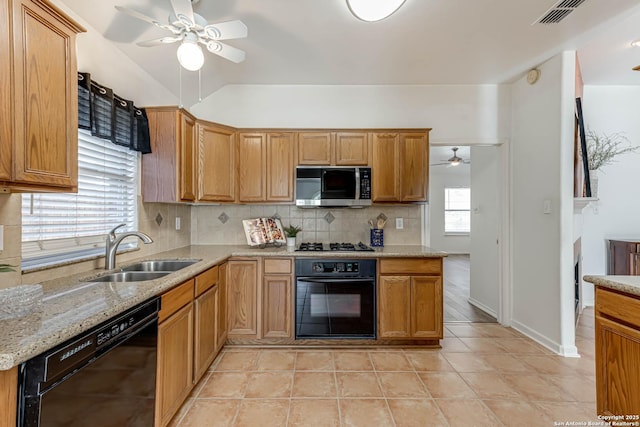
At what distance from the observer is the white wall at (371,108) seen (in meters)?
3.31

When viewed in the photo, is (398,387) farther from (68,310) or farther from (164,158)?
(164,158)

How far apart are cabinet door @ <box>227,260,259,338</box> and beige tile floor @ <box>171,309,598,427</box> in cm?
20

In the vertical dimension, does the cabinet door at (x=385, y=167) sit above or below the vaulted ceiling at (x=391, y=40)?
below

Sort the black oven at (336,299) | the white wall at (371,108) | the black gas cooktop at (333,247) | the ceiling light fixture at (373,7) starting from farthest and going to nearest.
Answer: the white wall at (371,108), the black gas cooktop at (333,247), the black oven at (336,299), the ceiling light fixture at (373,7)

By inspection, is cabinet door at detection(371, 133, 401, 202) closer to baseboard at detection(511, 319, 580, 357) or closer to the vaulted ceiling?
the vaulted ceiling

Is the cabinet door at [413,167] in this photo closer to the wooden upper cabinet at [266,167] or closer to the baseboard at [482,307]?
the wooden upper cabinet at [266,167]

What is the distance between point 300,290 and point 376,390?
1008 millimetres

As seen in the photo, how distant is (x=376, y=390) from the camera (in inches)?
82.5

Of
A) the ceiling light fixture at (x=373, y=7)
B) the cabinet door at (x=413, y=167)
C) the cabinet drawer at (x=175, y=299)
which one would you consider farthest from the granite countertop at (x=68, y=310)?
the cabinet door at (x=413, y=167)

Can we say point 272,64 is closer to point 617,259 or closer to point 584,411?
point 584,411

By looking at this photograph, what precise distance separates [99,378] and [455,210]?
29.9 feet

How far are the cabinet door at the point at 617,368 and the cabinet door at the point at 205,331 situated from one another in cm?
241

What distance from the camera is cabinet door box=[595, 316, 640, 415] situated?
140cm

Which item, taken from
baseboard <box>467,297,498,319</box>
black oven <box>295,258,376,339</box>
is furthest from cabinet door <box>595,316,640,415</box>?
baseboard <box>467,297,498,319</box>
